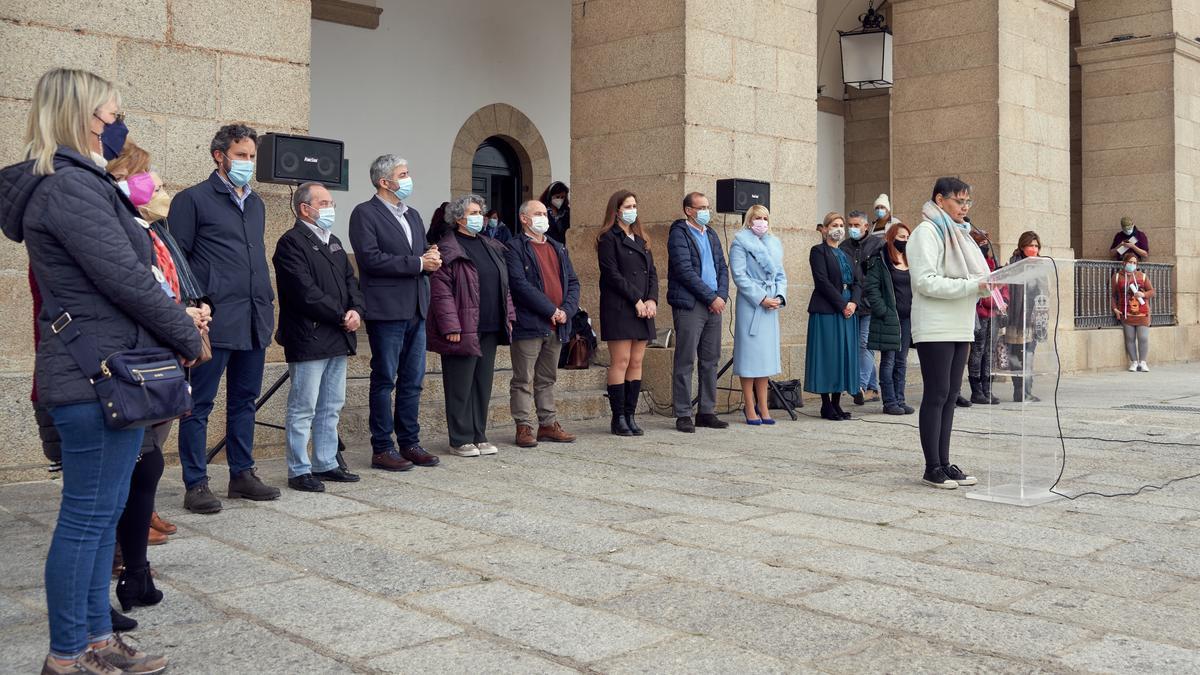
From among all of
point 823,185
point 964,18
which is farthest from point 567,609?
point 823,185

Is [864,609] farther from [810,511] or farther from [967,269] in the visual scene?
[967,269]

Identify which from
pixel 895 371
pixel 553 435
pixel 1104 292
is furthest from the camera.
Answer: pixel 1104 292

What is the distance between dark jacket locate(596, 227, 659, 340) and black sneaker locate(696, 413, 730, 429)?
779 millimetres

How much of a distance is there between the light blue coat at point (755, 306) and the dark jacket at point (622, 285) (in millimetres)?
838

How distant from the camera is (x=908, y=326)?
9773 mm

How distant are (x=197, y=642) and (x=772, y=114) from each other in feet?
25.7

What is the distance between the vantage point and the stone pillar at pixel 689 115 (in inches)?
378

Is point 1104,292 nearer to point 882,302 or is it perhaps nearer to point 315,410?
point 882,302

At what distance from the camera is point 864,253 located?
962cm

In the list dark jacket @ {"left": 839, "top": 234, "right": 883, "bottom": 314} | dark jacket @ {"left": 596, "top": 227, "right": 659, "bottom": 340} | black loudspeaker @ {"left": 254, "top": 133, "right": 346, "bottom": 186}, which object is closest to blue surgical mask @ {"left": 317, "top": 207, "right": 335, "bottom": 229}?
black loudspeaker @ {"left": 254, "top": 133, "right": 346, "bottom": 186}

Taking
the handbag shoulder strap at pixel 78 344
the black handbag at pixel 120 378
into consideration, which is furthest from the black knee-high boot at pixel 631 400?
the handbag shoulder strap at pixel 78 344

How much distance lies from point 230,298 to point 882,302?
567 centimetres

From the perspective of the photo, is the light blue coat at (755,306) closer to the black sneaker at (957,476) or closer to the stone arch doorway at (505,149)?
the black sneaker at (957,476)

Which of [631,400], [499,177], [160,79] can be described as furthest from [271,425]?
[499,177]
